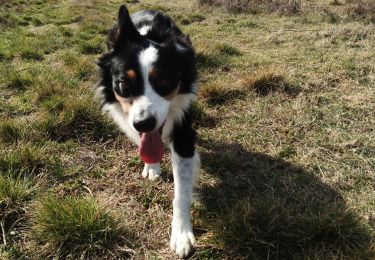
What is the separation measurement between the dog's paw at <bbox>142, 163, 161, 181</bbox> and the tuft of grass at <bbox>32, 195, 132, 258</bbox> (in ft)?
2.60

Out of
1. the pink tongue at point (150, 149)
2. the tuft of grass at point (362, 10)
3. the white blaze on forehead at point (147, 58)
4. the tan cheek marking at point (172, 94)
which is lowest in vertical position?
the tuft of grass at point (362, 10)

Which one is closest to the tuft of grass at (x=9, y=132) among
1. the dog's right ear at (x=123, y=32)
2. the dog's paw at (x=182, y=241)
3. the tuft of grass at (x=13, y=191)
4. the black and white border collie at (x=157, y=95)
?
the tuft of grass at (x=13, y=191)

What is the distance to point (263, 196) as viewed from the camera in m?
3.19

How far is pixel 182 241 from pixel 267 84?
9.71ft

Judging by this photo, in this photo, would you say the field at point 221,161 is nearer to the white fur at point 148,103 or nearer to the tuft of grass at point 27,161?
the tuft of grass at point 27,161

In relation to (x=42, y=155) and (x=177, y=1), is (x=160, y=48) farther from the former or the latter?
(x=177, y=1)

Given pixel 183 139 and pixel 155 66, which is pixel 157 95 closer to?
pixel 155 66

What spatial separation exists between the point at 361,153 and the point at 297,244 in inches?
61.8

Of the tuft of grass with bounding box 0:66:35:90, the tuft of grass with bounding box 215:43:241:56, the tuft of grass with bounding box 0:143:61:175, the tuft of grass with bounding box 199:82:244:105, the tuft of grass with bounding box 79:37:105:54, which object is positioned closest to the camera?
the tuft of grass with bounding box 0:143:61:175

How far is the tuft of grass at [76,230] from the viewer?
2.62m

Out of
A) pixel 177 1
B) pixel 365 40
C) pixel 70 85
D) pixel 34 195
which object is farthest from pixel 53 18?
pixel 34 195

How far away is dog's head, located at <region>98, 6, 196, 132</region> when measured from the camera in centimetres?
268

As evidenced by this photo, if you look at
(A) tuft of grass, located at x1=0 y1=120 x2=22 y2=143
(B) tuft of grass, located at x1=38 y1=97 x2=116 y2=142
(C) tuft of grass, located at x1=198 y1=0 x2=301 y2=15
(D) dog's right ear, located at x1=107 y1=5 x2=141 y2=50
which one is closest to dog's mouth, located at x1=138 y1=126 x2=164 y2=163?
(D) dog's right ear, located at x1=107 y1=5 x2=141 y2=50

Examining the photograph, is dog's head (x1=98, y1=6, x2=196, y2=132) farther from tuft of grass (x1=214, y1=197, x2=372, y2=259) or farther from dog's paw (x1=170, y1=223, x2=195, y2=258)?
tuft of grass (x1=214, y1=197, x2=372, y2=259)
